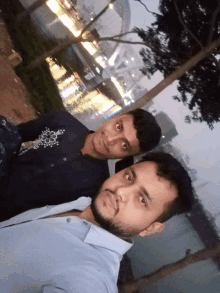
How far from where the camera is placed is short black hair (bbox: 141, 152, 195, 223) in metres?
2.00

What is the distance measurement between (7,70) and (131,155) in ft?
12.5

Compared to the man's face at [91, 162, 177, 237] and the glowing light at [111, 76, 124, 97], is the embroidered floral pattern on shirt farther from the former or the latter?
the glowing light at [111, 76, 124, 97]

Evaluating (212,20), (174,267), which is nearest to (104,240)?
(174,267)

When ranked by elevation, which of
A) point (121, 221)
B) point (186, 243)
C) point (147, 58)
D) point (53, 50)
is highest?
point (53, 50)

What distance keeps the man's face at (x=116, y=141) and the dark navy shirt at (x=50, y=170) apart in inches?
7.4

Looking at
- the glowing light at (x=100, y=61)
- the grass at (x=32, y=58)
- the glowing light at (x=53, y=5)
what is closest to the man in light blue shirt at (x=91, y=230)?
the grass at (x=32, y=58)

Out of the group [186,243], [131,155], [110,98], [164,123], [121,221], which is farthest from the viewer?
[164,123]

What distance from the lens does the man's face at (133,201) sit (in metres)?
1.83

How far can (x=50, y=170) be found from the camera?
2.10 metres

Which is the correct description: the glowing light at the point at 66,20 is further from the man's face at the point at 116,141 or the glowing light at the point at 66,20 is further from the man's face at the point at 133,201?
the man's face at the point at 133,201

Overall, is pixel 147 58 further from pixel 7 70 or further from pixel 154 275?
pixel 154 275

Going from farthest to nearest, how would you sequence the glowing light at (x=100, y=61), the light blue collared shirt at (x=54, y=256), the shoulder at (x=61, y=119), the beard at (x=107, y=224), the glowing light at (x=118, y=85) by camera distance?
1. the glowing light at (x=118, y=85)
2. the glowing light at (x=100, y=61)
3. the shoulder at (x=61, y=119)
4. the beard at (x=107, y=224)
5. the light blue collared shirt at (x=54, y=256)

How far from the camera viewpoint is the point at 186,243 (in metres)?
8.09

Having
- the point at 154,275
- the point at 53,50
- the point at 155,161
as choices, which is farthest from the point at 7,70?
the point at 154,275
